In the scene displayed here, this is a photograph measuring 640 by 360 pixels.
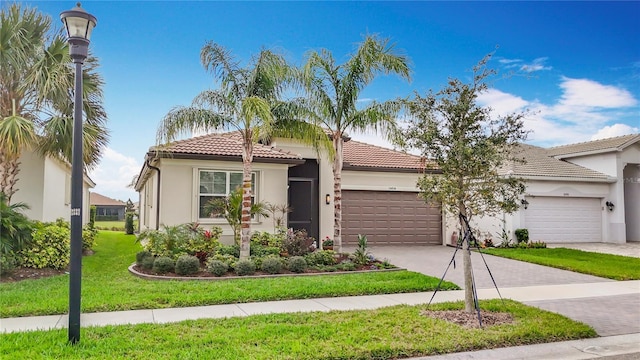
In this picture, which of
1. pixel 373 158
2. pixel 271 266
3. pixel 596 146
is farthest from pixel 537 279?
pixel 596 146

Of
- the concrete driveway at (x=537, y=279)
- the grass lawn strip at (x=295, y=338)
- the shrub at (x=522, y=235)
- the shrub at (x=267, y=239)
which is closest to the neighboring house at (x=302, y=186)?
the shrub at (x=267, y=239)

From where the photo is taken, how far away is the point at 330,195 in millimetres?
16750

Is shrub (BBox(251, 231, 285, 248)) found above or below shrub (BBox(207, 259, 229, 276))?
above

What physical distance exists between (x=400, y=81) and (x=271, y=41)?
390cm

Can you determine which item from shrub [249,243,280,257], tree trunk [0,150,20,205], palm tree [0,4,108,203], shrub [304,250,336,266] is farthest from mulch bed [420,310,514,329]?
tree trunk [0,150,20,205]

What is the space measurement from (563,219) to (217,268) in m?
17.3

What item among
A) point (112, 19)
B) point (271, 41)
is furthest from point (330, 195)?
point (112, 19)

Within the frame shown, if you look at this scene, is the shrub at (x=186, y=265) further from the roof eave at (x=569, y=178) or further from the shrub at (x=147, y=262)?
the roof eave at (x=569, y=178)

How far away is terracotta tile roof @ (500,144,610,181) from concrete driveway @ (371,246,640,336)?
5.74 m

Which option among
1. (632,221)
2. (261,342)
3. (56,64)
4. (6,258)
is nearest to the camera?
(261,342)

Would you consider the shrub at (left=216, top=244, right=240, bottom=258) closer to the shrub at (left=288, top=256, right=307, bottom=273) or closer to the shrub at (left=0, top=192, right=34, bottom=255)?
the shrub at (left=288, top=256, right=307, bottom=273)

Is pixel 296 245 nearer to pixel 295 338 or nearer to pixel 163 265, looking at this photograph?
pixel 163 265

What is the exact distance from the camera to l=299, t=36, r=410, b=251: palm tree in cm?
1223

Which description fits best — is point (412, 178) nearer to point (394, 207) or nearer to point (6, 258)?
point (394, 207)
